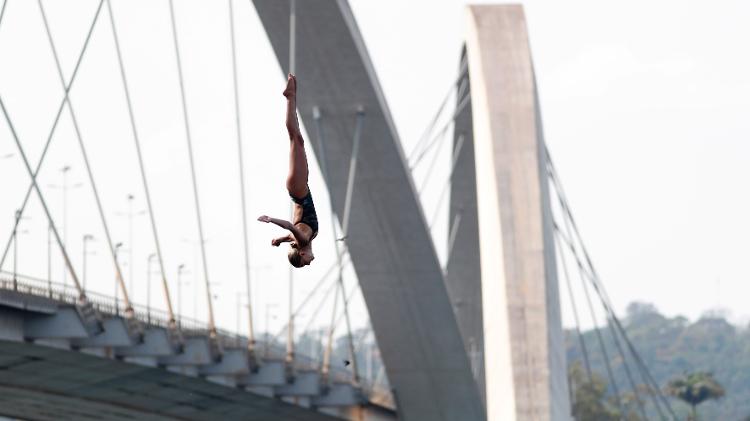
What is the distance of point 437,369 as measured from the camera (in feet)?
260

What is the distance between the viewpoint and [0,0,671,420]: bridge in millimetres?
61094

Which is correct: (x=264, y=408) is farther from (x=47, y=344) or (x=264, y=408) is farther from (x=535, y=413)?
(x=535, y=413)

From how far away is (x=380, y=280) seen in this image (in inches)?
Answer: 2968

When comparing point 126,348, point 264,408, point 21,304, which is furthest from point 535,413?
point 264,408

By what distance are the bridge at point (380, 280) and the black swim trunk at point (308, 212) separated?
115 feet

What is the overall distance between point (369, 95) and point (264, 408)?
31.2m

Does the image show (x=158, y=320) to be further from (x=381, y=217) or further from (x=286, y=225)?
(x=286, y=225)

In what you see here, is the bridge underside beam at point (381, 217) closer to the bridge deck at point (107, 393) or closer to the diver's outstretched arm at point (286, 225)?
the bridge deck at point (107, 393)

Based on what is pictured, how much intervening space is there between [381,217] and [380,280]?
382 cm

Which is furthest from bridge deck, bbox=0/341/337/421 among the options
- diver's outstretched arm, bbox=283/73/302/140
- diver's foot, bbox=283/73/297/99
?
diver's foot, bbox=283/73/297/99

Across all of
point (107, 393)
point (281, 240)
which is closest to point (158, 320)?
point (107, 393)

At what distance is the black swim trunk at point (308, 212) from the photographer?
21797 millimetres

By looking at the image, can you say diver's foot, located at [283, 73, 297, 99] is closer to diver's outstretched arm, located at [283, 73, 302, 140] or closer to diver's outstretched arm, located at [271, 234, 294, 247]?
diver's outstretched arm, located at [283, 73, 302, 140]

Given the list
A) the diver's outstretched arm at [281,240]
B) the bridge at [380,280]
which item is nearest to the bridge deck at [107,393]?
the bridge at [380,280]
